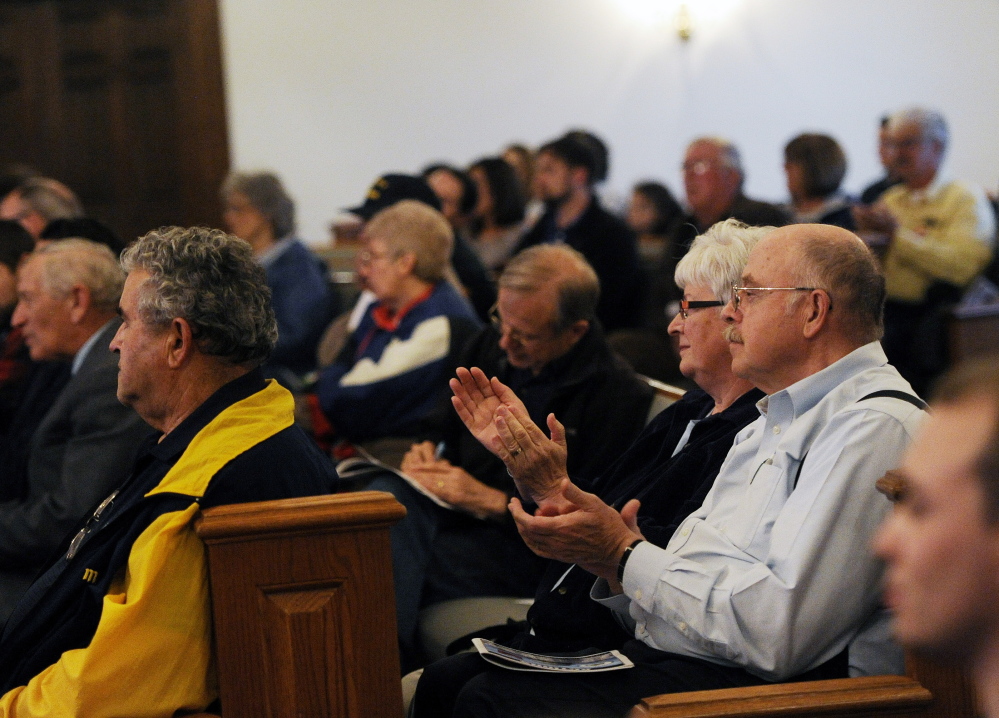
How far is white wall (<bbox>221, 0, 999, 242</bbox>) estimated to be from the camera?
7520 mm

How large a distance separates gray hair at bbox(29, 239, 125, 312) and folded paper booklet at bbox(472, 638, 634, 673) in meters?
1.56

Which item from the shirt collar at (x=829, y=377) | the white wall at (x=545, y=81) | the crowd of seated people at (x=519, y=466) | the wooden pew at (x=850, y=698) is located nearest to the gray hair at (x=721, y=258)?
the crowd of seated people at (x=519, y=466)

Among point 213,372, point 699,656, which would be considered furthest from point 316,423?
point 699,656

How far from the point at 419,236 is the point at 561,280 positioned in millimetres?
955

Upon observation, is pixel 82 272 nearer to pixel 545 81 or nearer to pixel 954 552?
pixel 954 552

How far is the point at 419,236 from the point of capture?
11.6ft

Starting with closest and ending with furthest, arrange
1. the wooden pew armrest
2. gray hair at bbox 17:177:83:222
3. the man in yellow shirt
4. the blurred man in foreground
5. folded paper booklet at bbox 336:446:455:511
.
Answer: the blurred man in foreground → the wooden pew armrest → folded paper booklet at bbox 336:446:455:511 → the man in yellow shirt → gray hair at bbox 17:177:83:222

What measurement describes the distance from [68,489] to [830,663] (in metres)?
1.61

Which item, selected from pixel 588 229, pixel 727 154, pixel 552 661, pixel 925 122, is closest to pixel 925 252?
pixel 925 122

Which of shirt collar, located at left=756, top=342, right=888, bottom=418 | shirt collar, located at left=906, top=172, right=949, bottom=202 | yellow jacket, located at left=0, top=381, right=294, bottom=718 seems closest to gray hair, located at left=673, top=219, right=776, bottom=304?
shirt collar, located at left=756, top=342, right=888, bottom=418

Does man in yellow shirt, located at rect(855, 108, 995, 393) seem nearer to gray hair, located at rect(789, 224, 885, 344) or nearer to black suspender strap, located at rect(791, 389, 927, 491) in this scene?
gray hair, located at rect(789, 224, 885, 344)

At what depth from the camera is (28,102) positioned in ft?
24.7

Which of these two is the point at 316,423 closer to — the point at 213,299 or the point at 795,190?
the point at 213,299

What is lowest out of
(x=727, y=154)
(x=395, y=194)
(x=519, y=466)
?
(x=519, y=466)
